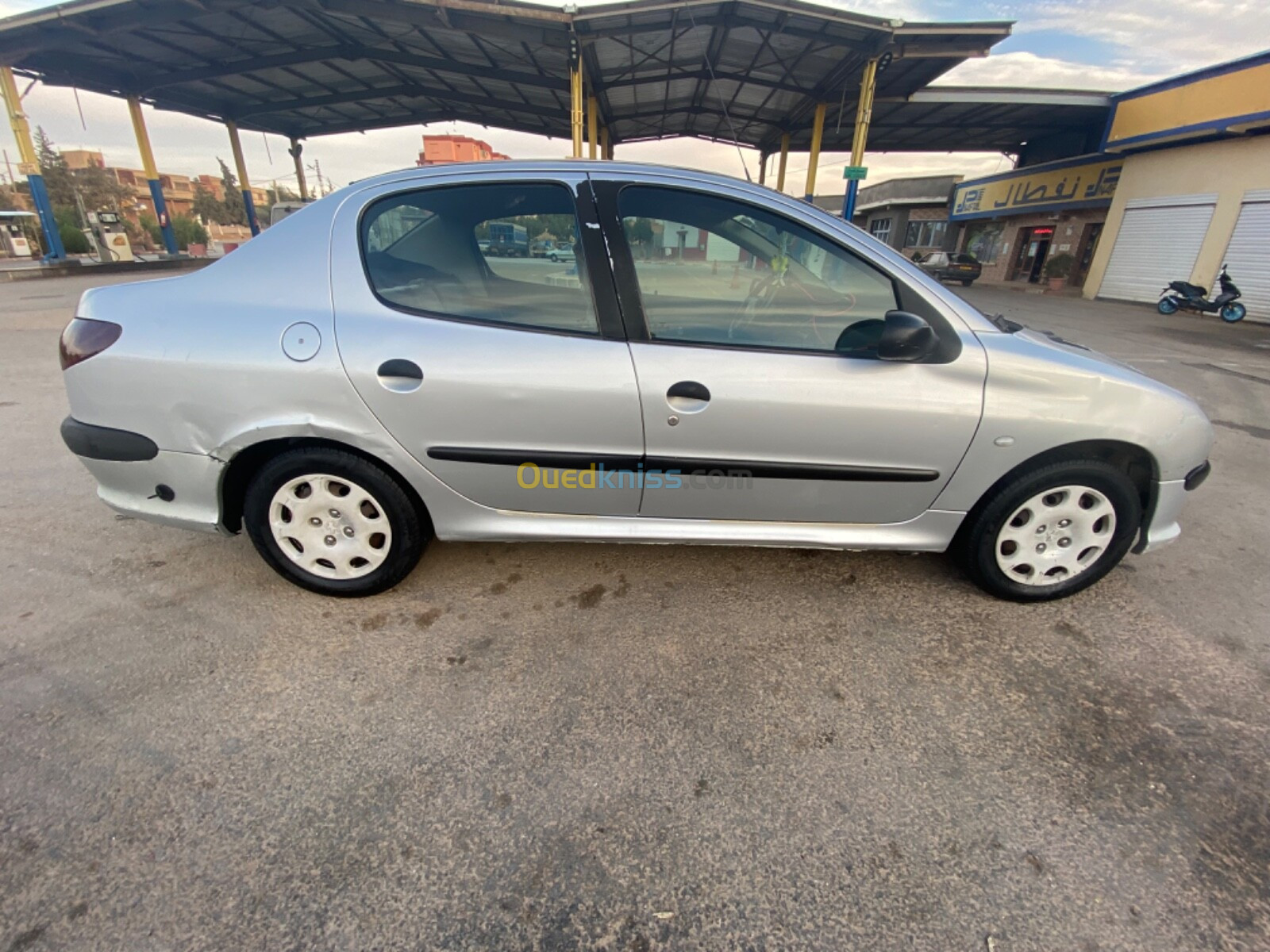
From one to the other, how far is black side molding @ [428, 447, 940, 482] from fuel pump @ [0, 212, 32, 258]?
→ 40938 millimetres

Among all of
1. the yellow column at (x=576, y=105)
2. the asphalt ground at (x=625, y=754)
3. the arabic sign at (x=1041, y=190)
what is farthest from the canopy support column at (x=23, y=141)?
the arabic sign at (x=1041, y=190)

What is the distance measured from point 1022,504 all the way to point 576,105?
1523 centimetres

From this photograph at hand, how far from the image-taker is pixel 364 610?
2.30 m

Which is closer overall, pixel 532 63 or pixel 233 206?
pixel 532 63

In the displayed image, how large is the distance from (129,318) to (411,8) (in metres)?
14.1

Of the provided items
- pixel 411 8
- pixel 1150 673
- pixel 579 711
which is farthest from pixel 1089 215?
pixel 579 711

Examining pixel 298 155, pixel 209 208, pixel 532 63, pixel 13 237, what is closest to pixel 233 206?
pixel 209 208

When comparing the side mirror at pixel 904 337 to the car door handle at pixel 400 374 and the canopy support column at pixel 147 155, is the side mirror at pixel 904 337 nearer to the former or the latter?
Answer: the car door handle at pixel 400 374

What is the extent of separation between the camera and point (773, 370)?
79.5 inches

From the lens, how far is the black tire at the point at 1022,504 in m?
2.20

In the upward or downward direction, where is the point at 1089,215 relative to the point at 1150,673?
upward

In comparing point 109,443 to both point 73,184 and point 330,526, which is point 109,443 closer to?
point 330,526

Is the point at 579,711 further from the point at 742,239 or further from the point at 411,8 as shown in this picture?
the point at 411,8

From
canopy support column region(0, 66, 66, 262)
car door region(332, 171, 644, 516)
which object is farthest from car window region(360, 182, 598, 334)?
canopy support column region(0, 66, 66, 262)
